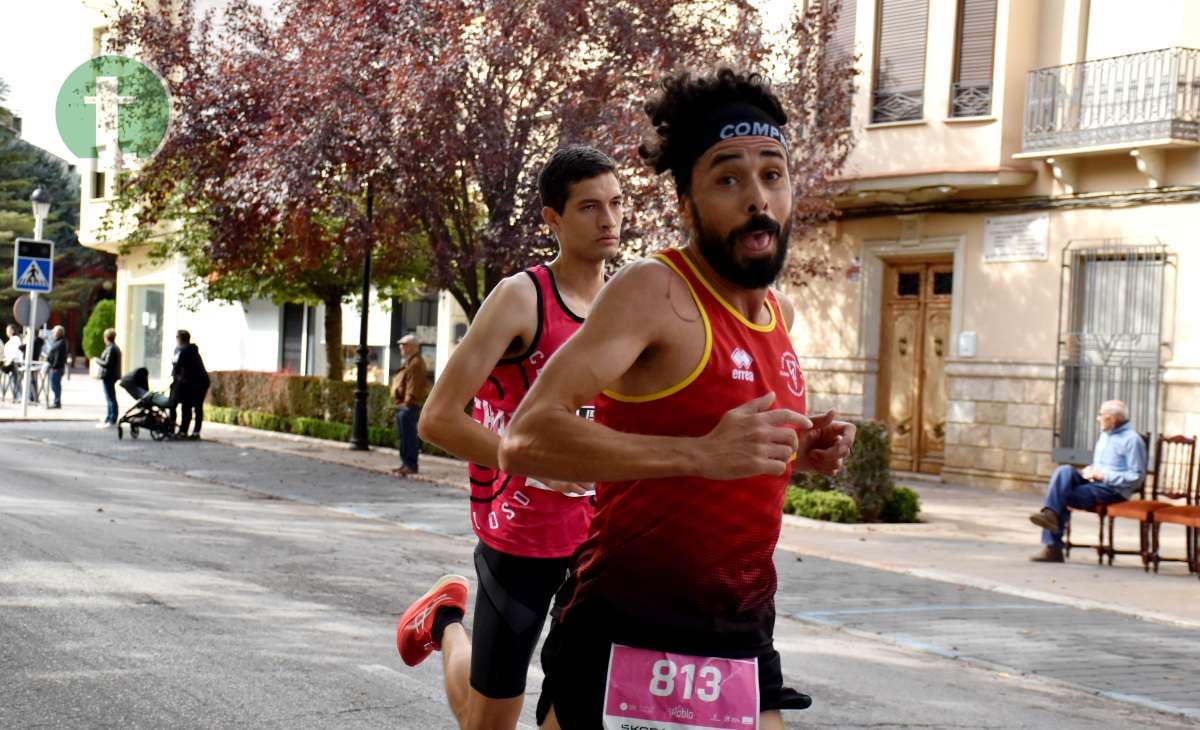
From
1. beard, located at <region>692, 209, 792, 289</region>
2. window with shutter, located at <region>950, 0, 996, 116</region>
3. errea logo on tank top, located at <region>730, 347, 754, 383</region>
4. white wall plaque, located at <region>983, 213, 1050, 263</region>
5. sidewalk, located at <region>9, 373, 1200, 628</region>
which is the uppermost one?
window with shutter, located at <region>950, 0, 996, 116</region>

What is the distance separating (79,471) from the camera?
1766 centimetres

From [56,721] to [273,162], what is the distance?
1369 cm

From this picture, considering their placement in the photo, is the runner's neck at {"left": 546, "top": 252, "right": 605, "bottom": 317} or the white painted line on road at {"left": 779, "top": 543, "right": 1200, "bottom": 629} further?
the white painted line on road at {"left": 779, "top": 543, "right": 1200, "bottom": 629}

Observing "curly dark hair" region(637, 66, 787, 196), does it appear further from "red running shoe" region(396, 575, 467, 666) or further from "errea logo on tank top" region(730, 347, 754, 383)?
"red running shoe" region(396, 575, 467, 666)

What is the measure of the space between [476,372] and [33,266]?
2494 centimetres

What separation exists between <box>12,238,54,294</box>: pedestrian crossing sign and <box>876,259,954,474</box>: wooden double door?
49.1 ft

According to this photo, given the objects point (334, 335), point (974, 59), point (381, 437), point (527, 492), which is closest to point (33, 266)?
point (334, 335)

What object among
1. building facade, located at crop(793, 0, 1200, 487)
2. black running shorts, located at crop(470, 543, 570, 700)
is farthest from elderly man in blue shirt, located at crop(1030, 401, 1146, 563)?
black running shorts, located at crop(470, 543, 570, 700)

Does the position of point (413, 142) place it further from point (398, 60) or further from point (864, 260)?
point (864, 260)

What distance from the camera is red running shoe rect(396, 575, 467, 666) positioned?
4996mm

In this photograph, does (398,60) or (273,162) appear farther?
(273,162)

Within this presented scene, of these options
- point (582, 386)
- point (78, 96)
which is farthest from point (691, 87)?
point (78, 96)

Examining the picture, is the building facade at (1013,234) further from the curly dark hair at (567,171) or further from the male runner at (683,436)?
the male runner at (683,436)

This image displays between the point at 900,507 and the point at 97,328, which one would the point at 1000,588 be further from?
the point at 97,328
